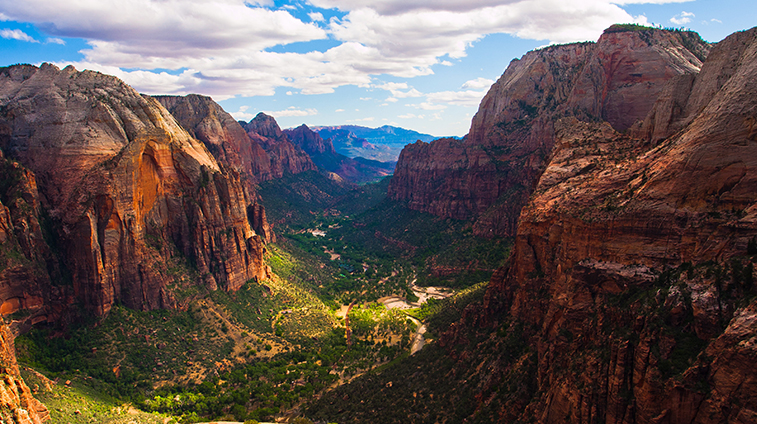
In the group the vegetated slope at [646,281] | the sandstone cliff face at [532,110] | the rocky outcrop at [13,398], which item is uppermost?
the sandstone cliff face at [532,110]

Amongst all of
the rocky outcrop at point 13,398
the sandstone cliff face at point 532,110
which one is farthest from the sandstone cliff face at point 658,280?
the sandstone cliff face at point 532,110

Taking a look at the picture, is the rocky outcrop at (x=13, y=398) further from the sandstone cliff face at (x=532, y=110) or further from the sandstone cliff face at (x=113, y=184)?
the sandstone cliff face at (x=532, y=110)

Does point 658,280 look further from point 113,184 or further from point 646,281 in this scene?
point 113,184

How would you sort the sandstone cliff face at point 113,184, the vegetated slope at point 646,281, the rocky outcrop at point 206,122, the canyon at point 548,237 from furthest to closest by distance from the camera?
the rocky outcrop at point 206,122 → the sandstone cliff face at point 113,184 → the canyon at point 548,237 → the vegetated slope at point 646,281

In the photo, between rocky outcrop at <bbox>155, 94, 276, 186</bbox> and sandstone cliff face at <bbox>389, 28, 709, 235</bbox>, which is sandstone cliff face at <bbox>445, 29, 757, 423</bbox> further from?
rocky outcrop at <bbox>155, 94, 276, 186</bbox>

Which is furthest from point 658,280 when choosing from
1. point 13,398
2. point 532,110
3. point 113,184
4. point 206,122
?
point 206,122

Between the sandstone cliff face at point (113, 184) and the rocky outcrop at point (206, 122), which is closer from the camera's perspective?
the sandstone cliff face at point (113, 184)

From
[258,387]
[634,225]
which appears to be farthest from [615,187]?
[258,387]

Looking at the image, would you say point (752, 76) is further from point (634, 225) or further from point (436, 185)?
point (436, 185)
